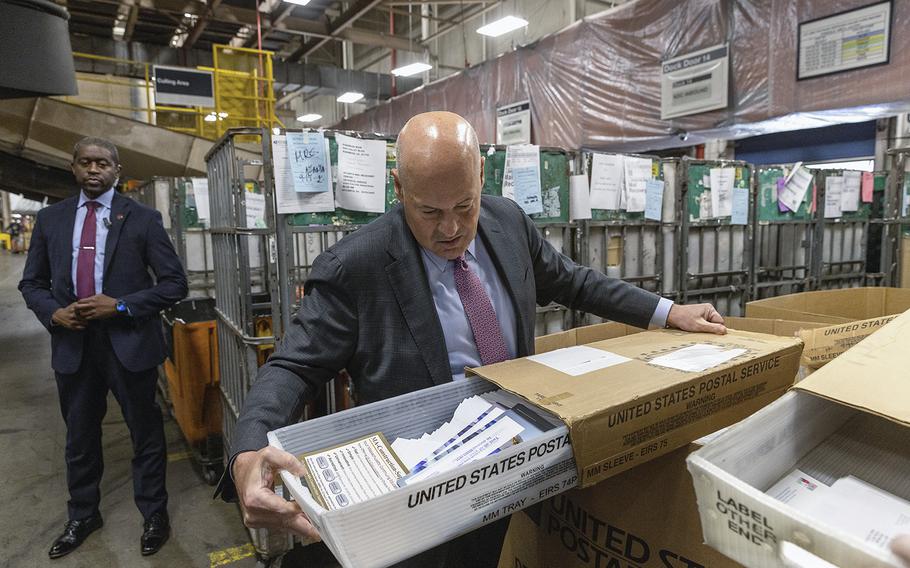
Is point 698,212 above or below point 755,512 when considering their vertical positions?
above

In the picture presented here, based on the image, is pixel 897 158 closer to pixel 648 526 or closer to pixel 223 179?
pixel 648 526

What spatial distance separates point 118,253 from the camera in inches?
110

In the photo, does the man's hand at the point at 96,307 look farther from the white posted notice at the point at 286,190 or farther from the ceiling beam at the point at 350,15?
the ceiling beam at the point at 350,15

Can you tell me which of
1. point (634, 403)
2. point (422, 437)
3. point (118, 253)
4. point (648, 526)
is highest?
point (118, 253)

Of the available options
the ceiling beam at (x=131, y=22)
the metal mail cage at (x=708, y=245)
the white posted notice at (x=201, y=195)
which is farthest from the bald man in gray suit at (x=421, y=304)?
the ceiling beam at (x=131, y=22)

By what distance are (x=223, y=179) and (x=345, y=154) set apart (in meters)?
0.90

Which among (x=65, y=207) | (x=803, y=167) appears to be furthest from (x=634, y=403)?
(x=803, y=167)

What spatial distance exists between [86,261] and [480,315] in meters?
2.38

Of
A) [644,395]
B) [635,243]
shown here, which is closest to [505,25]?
[635,243]

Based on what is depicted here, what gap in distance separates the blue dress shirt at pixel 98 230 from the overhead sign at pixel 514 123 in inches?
208

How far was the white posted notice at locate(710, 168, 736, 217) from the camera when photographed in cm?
398

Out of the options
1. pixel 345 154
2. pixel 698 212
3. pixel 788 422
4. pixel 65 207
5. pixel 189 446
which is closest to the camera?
pixel 788 422

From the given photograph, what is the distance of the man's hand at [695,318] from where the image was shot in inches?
60.3

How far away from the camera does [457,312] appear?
146 centimetres
